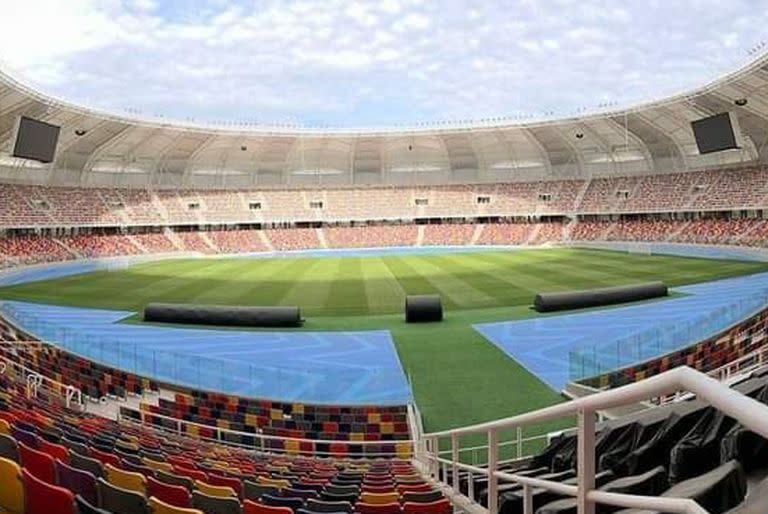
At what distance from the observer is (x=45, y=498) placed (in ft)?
12.4

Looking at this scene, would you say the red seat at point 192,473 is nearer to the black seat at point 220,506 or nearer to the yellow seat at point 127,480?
the yellow seat at point 127,480

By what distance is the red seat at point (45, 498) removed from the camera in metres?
3.67

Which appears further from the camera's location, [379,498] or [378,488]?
[378,488]

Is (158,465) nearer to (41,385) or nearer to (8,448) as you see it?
Result: (8,448)

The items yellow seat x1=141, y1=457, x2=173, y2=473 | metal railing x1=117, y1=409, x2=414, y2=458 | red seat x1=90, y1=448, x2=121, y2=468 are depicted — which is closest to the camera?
red seat x1=90, y1=448, x2=121, y2=468

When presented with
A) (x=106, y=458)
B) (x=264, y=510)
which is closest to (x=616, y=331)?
(x=106, y=458)

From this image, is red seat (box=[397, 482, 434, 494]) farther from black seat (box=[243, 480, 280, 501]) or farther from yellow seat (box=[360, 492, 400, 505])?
black seat (box=[243, 480, 280, 501])

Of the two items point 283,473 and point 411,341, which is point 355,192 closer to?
point 411,341

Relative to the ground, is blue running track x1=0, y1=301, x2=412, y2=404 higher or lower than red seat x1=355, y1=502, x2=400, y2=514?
lower

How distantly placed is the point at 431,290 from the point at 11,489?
1300 inches

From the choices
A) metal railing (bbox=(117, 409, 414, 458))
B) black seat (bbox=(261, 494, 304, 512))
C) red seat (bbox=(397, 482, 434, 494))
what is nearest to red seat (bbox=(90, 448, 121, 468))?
black seat (bbox=(261, 494, 304, 512))

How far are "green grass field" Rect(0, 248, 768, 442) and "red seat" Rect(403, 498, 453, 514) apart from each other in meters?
9.31

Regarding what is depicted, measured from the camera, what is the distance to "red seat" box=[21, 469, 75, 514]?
367 cm

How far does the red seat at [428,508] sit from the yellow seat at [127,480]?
227 centimetres
